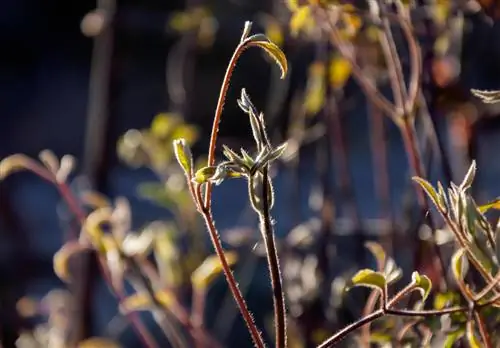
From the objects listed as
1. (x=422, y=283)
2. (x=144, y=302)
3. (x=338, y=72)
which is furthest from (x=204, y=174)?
(x=338, y=72)

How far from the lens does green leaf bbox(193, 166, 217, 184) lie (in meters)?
0.48

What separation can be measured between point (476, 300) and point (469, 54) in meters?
0.62

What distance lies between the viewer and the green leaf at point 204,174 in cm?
48

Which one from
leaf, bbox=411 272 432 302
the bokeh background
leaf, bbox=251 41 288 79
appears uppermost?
leaf, bbox=251 41 288 79

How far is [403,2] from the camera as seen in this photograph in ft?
2.29

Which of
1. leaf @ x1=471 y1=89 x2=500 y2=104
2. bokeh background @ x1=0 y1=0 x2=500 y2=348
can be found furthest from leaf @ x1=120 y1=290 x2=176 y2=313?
leaf @ x1=471 y1=89 x2=500 y2=104

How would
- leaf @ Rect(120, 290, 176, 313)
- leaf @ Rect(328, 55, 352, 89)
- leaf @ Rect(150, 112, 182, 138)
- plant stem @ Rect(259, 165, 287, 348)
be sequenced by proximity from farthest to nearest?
leaf @ Rect(150, 112, 182, 138) < leaf @ Rect(328, 55, 352, 89) < leaf @ Rect(120, 290, 176, 313) < plant stem @ Rect(259, 165, 287, 348)

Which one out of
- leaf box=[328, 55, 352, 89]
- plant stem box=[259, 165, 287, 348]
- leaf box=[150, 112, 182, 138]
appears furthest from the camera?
leaf box=[150, 112, 182, 138]

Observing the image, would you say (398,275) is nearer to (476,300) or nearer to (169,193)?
(476,300)

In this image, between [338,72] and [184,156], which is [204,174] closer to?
[184,156]

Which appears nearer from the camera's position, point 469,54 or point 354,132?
point 469,54

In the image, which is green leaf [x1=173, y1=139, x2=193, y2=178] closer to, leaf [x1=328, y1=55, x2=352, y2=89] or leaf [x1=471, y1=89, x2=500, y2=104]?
leaf [x1=471, y1=89, x2=500, y2=104]

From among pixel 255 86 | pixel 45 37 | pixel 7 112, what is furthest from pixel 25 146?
pixel 255 86

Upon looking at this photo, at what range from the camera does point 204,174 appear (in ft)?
1.58
